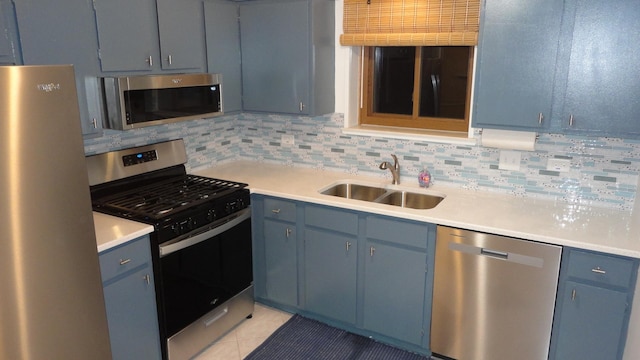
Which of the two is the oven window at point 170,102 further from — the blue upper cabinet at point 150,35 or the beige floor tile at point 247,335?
the beige floor tile at point 247,335

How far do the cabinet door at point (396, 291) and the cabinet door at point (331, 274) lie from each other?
11cm

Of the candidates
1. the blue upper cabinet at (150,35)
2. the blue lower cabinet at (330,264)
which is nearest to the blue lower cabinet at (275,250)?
the blue lower cabinet at (330,264)

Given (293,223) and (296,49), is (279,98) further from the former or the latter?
(293,223)

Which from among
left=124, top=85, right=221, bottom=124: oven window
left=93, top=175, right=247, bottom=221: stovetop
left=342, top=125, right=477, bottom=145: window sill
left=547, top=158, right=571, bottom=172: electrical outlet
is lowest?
left=93, top=175, right=247, bottom=221: stovetop

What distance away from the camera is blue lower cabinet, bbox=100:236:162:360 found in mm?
2309

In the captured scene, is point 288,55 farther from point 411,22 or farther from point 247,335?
point 247,335

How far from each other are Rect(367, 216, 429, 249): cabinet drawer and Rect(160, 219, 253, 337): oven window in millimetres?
858

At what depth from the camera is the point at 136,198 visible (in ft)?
9.32

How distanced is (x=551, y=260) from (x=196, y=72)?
92.0 inches

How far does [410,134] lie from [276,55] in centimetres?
106

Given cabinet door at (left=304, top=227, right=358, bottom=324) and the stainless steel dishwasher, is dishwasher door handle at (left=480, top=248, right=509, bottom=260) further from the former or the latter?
cabinet door at (left=304, top=227, right=358, bottom=324)

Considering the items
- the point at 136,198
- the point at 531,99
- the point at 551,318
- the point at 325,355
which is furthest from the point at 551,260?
the point at 136,198

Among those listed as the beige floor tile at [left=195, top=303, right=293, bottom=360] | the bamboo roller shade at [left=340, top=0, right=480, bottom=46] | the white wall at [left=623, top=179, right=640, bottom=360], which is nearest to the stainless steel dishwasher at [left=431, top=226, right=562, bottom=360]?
the white wall at [left=623, top=179, right=640, bottom=360]

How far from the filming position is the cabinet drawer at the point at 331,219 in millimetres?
2906
